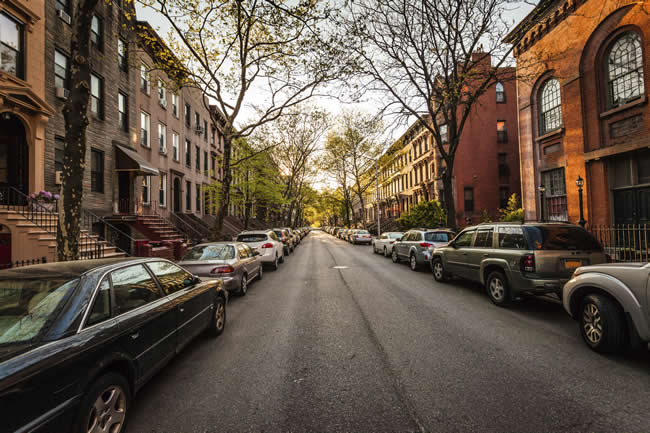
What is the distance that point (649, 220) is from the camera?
11.9m

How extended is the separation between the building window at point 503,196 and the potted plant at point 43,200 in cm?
3258

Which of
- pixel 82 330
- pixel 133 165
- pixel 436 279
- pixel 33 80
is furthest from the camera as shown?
pixel 133 165

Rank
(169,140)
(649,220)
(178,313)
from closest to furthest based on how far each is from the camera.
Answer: (178,313) < (649,220) < (169,140)

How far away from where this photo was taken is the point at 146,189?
59.3 feet

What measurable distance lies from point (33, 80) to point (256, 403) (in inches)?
541

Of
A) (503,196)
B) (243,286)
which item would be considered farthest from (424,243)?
(503,196)

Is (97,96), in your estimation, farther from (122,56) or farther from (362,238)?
(362,238)

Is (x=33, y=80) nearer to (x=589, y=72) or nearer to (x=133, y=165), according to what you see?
(x=133, y=165)

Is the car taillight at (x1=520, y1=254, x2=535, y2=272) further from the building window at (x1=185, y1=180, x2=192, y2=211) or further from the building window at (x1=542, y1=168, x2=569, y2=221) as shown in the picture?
the building window at (x1=185, y1=180, x2=192, y2=211)

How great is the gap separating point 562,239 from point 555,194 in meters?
12.4

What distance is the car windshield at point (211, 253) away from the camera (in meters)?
7.73

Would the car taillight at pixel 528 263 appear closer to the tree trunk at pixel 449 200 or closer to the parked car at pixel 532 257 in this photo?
the parked car at pixel 532 257

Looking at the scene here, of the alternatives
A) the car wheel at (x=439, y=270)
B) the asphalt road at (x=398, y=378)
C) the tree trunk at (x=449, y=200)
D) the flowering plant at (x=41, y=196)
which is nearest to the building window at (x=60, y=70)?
the flowering plant at (x=41, y=196)

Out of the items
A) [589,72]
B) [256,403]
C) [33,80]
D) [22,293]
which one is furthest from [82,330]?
[589,72]
